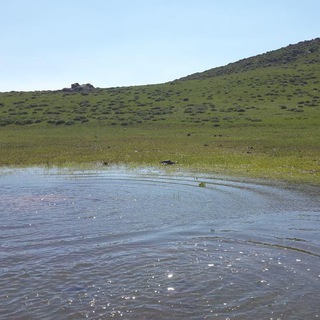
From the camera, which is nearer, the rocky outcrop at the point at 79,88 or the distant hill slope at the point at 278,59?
the rocky outcrop at the point at 79,88

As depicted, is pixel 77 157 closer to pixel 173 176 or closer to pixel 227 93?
pixel 173 176

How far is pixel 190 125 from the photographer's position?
6191cm

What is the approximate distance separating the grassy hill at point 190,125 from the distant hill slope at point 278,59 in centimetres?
180

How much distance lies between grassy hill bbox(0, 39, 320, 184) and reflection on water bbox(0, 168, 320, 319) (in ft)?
28.1

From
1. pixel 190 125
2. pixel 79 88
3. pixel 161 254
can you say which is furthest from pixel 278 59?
pixel 161 254

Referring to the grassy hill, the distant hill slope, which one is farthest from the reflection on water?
the distant hill slope

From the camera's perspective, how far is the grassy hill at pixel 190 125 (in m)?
32.6

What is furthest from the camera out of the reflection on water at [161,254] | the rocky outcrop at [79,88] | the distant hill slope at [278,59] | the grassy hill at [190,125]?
the distant hill slope at [278,59]

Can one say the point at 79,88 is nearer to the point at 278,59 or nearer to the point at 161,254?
the point at 278,59

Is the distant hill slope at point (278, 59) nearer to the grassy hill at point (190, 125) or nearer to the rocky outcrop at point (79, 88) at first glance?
the grassy hill at point (190, 125)

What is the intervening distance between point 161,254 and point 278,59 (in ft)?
428

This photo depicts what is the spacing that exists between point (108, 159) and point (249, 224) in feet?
64.8

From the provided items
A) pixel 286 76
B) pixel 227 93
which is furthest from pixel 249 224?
pixel 286 76

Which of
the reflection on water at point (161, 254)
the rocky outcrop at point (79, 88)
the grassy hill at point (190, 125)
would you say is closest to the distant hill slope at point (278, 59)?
the grassy hill at point (190, 125)
